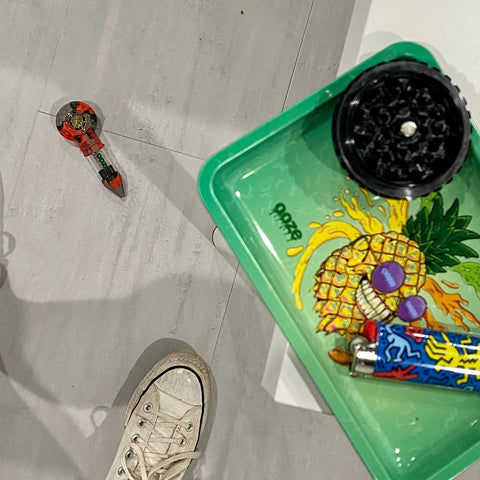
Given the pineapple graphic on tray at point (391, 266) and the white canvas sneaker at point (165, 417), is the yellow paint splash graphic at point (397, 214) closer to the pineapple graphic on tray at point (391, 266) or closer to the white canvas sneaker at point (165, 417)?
the pineapple graphic on tray at point (391, 266)

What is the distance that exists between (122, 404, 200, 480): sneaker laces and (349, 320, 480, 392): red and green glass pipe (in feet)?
1.43

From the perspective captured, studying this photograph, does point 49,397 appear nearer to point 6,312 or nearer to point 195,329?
point 6,312

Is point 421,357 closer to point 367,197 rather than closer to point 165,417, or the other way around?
point 367,197

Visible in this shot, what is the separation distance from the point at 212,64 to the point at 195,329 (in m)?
0.50

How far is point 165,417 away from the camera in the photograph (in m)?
1.06

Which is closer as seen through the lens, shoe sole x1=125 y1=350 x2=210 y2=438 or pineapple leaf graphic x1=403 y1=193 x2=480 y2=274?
pineapple leaf graphic x1=403 y1=193 x2=480 y2=274

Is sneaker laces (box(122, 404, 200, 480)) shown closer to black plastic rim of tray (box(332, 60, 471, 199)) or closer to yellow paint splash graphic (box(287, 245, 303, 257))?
yellow paint splash graphic (box(287, 245, 303, 257))

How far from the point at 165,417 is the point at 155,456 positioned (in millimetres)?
75

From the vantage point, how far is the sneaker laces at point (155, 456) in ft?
3.37

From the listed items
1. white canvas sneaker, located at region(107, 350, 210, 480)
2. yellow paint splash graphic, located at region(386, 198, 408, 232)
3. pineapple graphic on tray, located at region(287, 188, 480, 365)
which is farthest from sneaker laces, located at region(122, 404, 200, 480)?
yellow paint splash graphic, located at region(386, 198, 408, 232)

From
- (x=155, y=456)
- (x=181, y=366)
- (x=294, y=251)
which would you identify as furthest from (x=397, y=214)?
(x=155, y=456)

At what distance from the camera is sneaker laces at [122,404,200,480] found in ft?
3.37

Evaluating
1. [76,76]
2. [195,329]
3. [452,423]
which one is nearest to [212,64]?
[76,76]

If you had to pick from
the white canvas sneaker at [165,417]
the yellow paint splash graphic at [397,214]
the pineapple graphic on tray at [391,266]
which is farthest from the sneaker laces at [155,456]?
the yellow paint splash graphic at [397,214]
